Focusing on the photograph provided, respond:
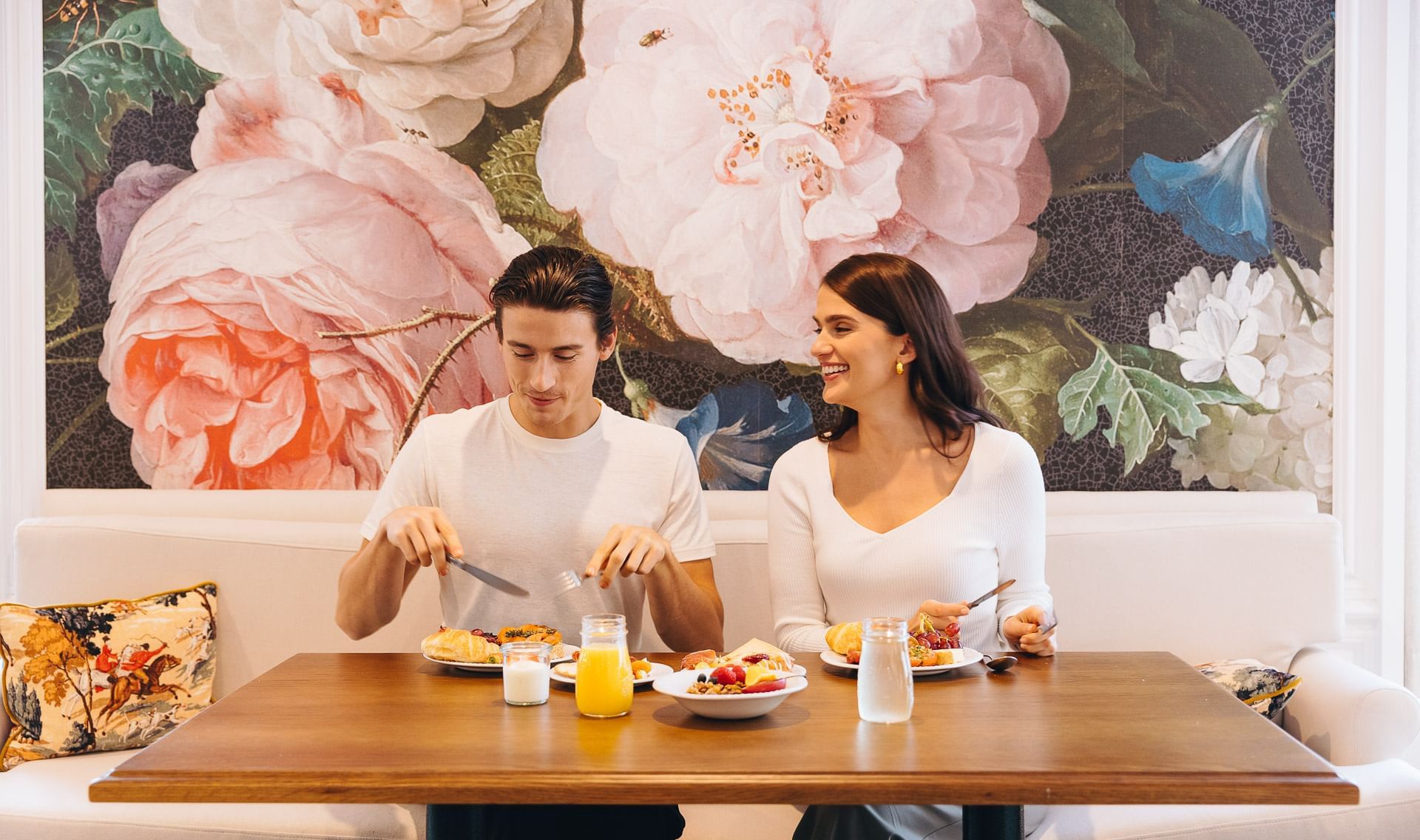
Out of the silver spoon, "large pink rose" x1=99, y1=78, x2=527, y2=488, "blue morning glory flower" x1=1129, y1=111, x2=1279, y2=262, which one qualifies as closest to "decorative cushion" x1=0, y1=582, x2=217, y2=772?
"large pink rose" x1=99, y1=78, x2=527, y2=488

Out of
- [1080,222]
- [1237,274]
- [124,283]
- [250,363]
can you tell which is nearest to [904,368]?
[1080,222]

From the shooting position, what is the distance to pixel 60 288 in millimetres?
2783

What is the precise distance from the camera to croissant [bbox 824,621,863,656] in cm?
162

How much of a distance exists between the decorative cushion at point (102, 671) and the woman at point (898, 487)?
Answer: 4.03 feet

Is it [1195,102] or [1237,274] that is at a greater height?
[1195,102]

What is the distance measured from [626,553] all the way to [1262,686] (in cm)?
124

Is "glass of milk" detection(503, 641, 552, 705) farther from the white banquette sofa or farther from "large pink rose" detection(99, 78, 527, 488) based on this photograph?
"large pink rose" detection(99, 78, 527, 488)

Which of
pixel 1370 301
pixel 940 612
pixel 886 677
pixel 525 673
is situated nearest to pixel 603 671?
pixel 525 673

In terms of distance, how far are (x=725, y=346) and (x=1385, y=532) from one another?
1.65 metres

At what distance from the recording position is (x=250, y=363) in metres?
2.76

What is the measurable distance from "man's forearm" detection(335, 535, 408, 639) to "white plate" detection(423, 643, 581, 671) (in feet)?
0.73

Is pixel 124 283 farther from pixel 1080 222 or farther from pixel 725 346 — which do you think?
pixel 1080 222

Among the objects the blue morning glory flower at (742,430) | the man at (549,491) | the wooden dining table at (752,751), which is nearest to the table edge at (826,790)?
the wooden dining table at (752,751)

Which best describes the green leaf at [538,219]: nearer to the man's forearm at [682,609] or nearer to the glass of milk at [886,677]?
the man's forearm at [682,609]
